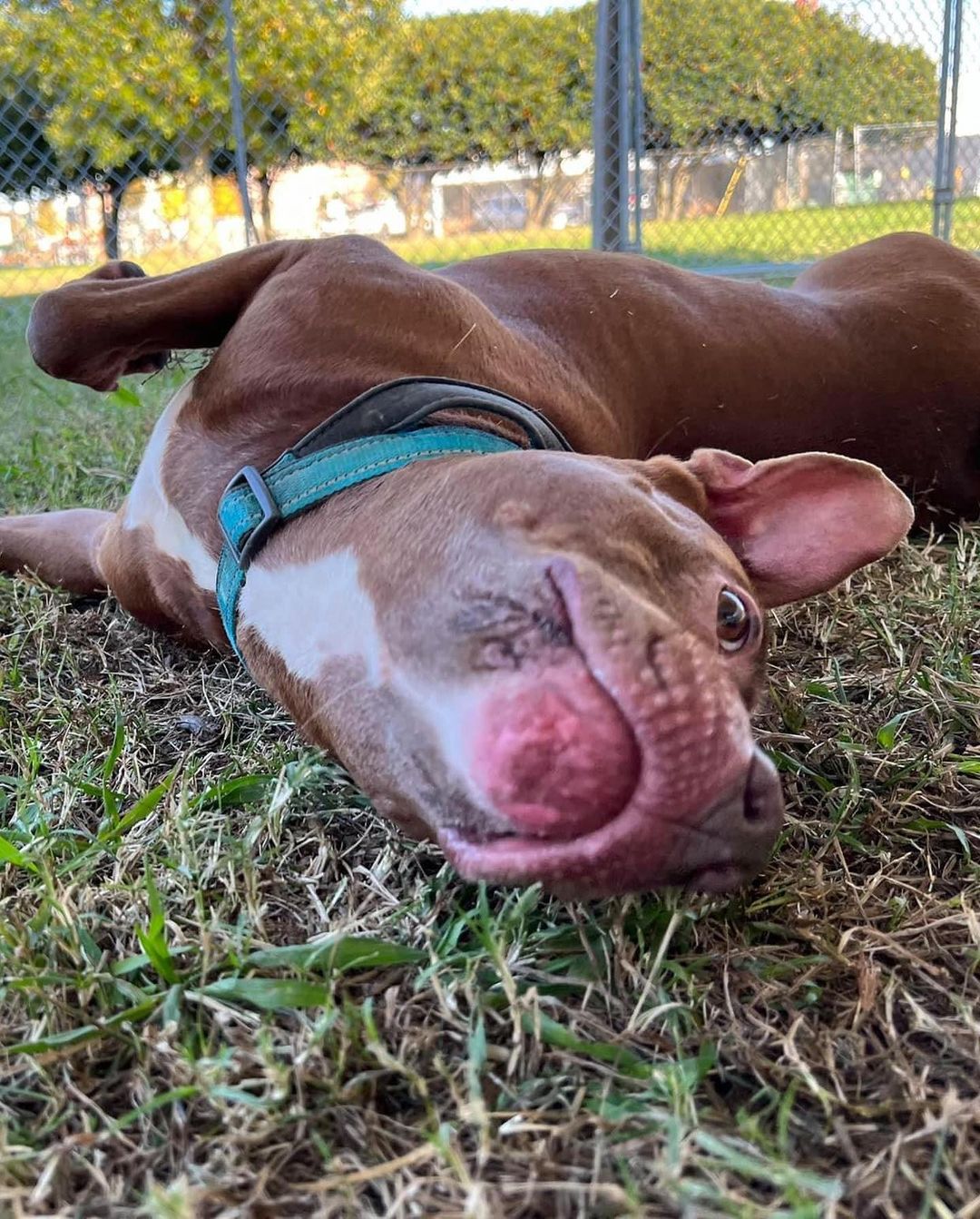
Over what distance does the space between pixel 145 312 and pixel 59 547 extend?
0.83 metres

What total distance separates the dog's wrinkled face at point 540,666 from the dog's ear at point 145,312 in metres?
0.91

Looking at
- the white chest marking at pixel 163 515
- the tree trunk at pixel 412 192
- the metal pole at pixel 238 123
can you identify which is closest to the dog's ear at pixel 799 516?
the white chest marking at pixel 163 515

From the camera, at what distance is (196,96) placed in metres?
8.46

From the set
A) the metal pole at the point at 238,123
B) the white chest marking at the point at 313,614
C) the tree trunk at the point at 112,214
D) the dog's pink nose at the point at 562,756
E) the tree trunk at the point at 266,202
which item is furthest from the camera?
the tree trunk at the point at 266,202

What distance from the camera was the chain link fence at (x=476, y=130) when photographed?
8.25 metres

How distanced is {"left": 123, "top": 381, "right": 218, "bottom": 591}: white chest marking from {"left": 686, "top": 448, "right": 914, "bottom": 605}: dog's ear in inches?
41.4

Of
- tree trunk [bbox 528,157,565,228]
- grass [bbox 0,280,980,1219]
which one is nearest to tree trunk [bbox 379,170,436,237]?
tree trunk [bbox 528,157,565,228]

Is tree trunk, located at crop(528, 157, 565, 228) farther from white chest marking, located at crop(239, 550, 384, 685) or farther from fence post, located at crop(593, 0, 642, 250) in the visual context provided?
white chest marking, located at crop(239, 550, 384, 685)

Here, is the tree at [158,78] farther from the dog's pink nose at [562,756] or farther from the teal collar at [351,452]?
the dog's pink nose at [562,756]

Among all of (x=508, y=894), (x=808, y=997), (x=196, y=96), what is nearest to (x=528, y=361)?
(x=508, y=894)

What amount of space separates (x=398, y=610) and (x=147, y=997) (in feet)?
1.99

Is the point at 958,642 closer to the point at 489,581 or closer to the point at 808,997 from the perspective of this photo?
the point at 808,997

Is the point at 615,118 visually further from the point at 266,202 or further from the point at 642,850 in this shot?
the point at 642,850

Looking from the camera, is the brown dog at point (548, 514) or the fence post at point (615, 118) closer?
the brown dog at point (548, 514)
